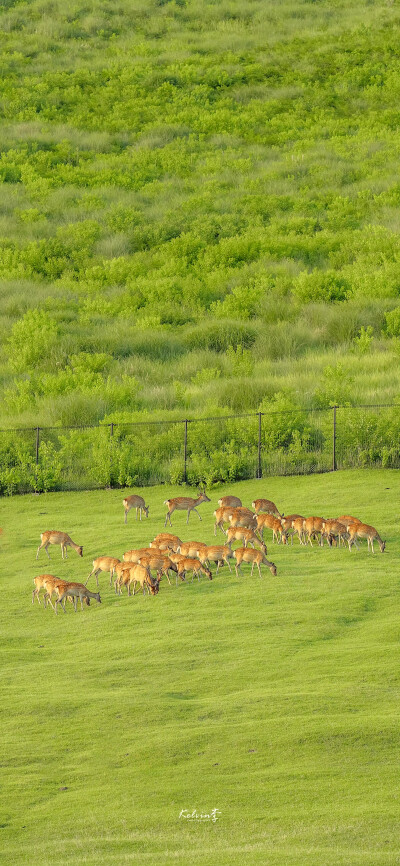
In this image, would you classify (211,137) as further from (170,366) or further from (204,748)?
(204,748)

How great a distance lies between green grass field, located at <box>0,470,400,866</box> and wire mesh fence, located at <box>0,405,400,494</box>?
10.7 meters

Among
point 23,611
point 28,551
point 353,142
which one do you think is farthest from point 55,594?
point 353,142

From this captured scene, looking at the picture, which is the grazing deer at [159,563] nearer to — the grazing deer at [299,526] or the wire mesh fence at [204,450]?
the grazing deer at [299,526]

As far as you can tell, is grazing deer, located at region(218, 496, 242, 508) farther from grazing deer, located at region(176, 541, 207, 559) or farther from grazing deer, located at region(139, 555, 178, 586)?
grazing deer, located at region(139, 555, 178, 586)

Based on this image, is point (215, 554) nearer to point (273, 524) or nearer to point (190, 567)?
point (190, 567)

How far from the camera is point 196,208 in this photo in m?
67.2

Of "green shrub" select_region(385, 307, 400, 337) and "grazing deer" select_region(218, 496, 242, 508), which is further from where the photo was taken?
"green shrub" select_region(385, 307, 400, 337)

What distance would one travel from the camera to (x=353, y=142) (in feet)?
244

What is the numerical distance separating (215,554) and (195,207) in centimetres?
4671

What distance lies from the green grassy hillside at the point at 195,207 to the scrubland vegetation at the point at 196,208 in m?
0.14

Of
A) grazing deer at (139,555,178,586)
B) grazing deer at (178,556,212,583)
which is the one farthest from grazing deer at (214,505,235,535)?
grazing deer at (139,555,178,586)

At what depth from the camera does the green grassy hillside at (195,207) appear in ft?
151

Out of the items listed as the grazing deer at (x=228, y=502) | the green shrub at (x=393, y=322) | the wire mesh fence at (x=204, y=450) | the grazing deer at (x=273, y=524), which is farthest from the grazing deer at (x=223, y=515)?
the green shrub at (x=393, y=322)

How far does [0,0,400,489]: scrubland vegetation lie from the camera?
45188 mm
